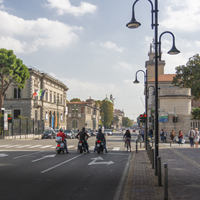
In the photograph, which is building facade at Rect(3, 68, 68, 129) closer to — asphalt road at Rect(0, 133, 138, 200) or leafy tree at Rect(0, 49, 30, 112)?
leafy tree at Rect(0, 49, 30, 112)

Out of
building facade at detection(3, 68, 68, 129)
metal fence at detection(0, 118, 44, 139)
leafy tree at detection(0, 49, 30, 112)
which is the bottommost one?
metal fence at detection(0, 118, 44, 139)

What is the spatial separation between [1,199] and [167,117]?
1136 inches

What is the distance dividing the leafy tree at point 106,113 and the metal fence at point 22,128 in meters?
71.5

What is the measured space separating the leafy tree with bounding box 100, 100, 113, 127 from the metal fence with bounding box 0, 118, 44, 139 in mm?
71464

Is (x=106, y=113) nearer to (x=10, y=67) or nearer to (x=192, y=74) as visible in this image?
(x=10, y=67)

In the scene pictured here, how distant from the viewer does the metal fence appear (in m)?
41.4

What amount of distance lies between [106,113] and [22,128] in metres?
82.0

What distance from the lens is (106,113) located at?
12650 cm

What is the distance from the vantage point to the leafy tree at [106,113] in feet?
408

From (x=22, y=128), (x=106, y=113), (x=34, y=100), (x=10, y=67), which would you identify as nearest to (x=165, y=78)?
(x=106, y=113)

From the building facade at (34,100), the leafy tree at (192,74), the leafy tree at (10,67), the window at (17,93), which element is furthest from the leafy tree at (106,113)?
the leafy tree at (192,74)

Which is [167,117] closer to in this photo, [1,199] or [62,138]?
[62,138]

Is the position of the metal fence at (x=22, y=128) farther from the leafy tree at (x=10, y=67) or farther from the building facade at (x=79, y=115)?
the building facade at (x=79, y=115)

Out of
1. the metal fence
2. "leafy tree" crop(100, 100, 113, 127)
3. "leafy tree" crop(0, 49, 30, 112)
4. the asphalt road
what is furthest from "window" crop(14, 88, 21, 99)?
"leafy tree" crop(100, 100, 113, 127)
